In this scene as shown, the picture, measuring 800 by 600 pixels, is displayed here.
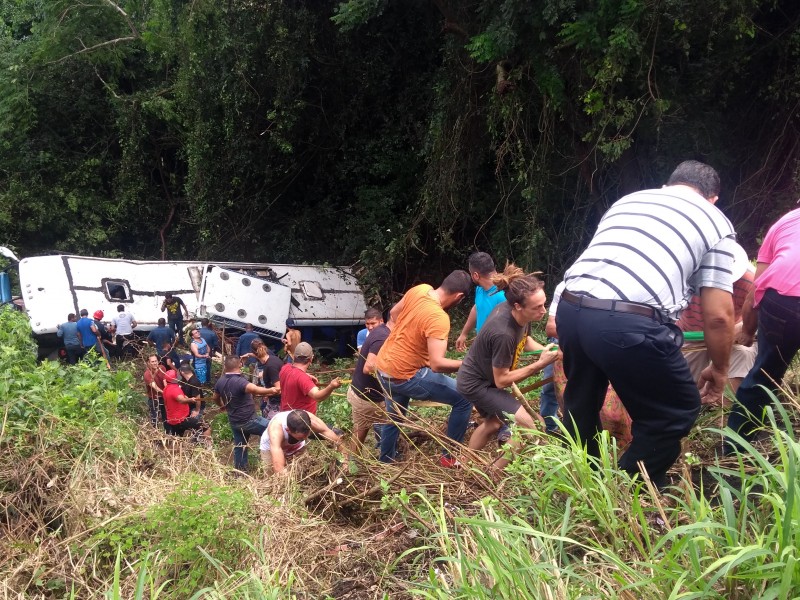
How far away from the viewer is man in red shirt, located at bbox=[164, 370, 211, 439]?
7922mm

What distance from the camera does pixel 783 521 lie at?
1.99m

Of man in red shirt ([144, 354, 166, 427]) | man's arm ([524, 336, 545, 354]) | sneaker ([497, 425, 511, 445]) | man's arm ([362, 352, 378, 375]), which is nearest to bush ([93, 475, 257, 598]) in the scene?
sneaker ([497, 425, 511, 445])

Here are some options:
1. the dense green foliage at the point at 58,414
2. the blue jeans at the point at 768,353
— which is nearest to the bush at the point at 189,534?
the dense green foliage at the point at 58,414

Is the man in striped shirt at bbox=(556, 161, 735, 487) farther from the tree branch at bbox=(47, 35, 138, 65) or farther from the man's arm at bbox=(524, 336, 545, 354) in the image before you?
the tree branch at bbox=(47, 35, 138, 65)

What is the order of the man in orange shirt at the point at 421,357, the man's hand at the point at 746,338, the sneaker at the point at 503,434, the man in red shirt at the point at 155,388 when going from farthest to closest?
the man in red shirt at the point at 155,388 → the man in orange shirt at the point at 421,357 → the sneaker at the point at 503,434 → the man's hand at the point at 746,338

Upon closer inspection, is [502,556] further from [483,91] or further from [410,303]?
[483,91]

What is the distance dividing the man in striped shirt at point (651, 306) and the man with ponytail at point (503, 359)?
1018 mm

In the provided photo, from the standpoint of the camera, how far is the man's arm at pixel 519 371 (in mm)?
4223

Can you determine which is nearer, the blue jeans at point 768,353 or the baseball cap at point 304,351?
the blue jeans at point 768,353

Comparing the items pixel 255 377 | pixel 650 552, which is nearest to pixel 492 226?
pixel 255 377

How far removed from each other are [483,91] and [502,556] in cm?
1085

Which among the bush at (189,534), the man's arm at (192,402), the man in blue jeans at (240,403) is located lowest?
the man's arm at (192,402)

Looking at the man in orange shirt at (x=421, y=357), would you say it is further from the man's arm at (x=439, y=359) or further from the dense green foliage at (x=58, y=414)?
the dense green foliage at (x=58, y=414)

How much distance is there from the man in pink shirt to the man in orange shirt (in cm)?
190
